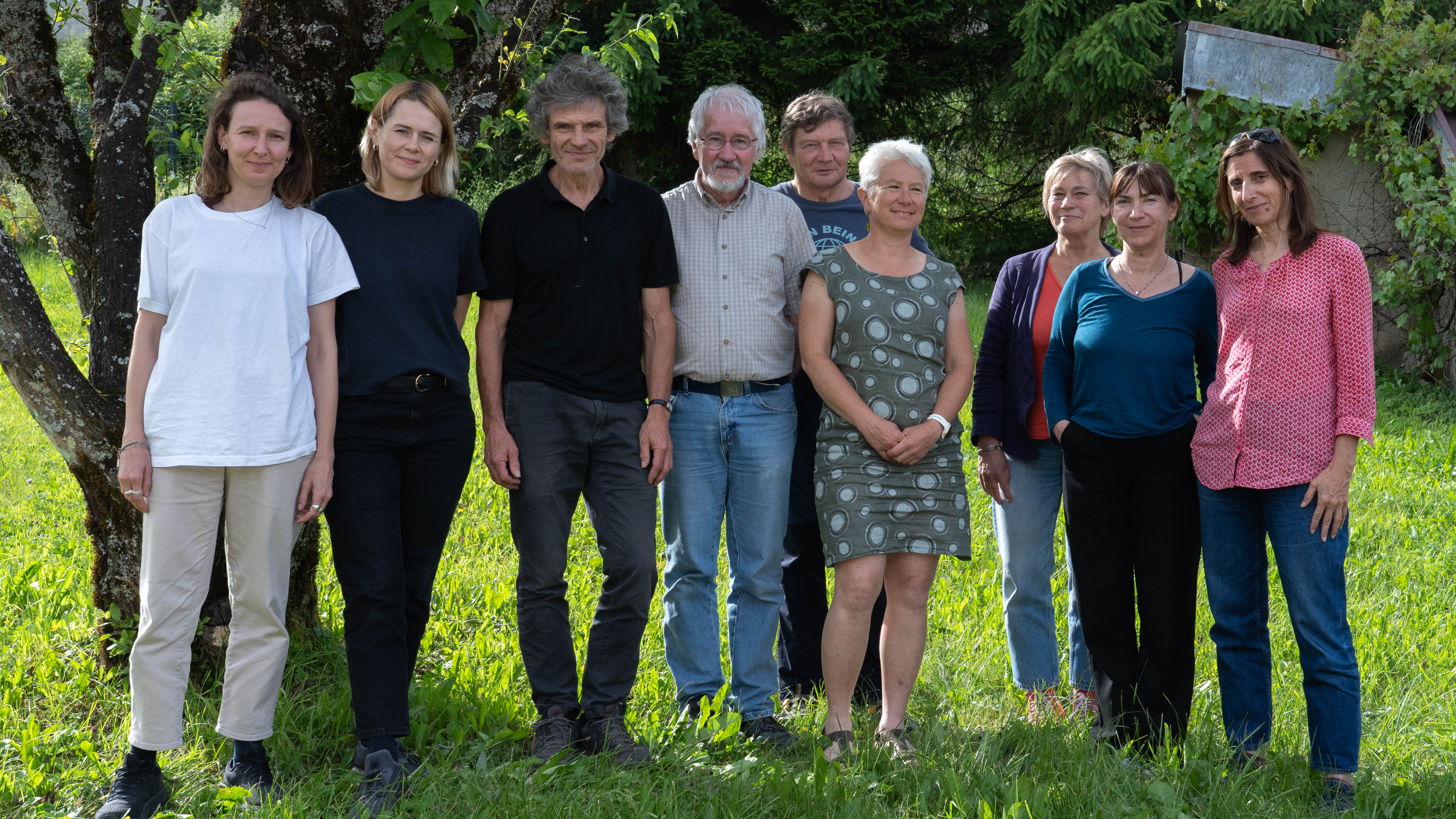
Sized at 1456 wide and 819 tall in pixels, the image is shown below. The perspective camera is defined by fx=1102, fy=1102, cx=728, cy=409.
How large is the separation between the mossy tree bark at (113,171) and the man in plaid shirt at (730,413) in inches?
41.6

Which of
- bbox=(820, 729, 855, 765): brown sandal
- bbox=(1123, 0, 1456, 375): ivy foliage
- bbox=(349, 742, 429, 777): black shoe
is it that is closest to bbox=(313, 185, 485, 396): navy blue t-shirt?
bbox=(349, 742, 429, 777): black shoe

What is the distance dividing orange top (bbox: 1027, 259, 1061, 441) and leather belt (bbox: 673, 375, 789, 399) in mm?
838

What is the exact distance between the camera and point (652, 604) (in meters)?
4.77

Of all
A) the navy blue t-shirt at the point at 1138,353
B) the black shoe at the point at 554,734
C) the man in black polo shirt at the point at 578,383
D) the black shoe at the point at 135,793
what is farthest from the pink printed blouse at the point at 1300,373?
the black shoe at the point at 135,793

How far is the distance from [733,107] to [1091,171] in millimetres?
1164

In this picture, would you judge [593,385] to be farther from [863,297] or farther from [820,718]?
[820,718]

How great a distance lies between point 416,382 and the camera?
9.98 feet

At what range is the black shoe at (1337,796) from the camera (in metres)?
3.04

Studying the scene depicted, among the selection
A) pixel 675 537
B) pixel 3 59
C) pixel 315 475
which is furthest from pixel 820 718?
pixel 3 59

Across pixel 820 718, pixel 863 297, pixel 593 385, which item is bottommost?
pixel 820 718

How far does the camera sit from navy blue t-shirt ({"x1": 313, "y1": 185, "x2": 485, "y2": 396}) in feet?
9.95

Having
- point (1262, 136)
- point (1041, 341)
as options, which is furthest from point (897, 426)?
point (1262, 136)

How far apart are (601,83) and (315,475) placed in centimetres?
140

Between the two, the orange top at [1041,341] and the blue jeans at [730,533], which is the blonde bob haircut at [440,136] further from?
the orange top at [1041,341]
